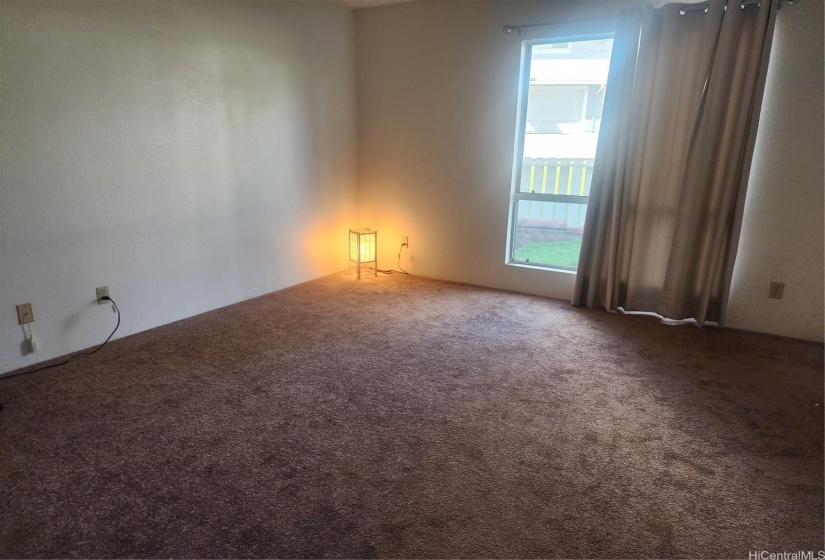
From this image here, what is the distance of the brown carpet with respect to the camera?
4.99ft

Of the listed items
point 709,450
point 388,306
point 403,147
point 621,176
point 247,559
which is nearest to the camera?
point 247,559

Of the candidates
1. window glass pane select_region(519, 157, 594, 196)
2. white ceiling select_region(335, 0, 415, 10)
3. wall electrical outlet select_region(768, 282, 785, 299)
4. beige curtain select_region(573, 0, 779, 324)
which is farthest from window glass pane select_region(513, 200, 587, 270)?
white ceiling select_region(335, 0, 415, 10)

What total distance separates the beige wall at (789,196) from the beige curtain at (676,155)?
0.52 ft

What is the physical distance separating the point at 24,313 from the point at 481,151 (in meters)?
3.34

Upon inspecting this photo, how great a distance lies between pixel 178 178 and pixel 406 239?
6.91ft

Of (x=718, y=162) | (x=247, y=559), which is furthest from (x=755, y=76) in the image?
(x=247, y=559)

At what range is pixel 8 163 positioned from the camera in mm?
2365

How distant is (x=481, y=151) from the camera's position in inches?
157

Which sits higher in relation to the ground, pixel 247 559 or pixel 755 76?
pixel 755 76

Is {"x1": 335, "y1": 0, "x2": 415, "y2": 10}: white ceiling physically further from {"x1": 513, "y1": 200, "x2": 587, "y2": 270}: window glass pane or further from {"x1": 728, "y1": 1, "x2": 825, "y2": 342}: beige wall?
{"x1": 728, "y1": 1, "x2": 825, "y2": 342}: beige wall

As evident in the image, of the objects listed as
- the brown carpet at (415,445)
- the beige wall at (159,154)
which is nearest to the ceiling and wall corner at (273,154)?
the beige wall at (159,154)

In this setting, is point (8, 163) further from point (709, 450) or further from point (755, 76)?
point (755, 76)

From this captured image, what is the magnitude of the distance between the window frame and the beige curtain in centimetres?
23

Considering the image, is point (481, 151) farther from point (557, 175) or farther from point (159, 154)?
point (159, 154)
